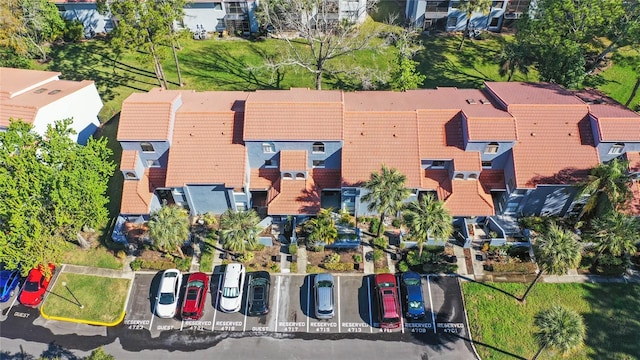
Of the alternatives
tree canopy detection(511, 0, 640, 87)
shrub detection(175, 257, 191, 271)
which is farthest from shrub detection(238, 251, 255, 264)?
tree canopy detection(511, 0, 640, 87)

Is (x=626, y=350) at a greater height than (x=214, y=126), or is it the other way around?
(x=214, y=126)

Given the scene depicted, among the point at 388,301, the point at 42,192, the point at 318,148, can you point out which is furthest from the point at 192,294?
the point at 318,148

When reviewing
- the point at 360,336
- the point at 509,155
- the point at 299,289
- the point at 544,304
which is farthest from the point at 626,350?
the point at 299,289

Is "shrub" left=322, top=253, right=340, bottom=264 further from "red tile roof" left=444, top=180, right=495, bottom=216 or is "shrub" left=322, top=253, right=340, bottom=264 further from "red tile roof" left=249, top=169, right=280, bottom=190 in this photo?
"red tile roof" left=444, top=180, right=495, bottom=216

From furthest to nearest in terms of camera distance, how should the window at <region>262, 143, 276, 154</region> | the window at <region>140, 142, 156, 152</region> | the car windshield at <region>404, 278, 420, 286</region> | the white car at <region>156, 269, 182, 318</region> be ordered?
the window at <region>262, 143, 276, 154</region>
the window at <region>140, 142, 156, 152</region>
the car windshield at <region>404, 278, 420, 286</region>
the white car at <region>156, 269, 182, 318</region>

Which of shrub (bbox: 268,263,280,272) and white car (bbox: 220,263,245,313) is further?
shrub (bbox: 268,263,280,272)

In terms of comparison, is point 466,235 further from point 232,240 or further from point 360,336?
point 232,240

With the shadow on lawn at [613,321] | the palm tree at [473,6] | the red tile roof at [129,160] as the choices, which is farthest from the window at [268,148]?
the palm tree at [473,6]
